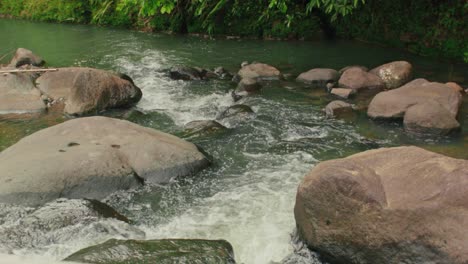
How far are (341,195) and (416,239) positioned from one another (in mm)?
752

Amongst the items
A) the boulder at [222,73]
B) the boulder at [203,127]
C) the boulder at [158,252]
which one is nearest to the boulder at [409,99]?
the boulder at [203,127]

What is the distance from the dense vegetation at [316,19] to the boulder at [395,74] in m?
1.71

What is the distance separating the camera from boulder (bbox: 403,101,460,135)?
8078 millimetres

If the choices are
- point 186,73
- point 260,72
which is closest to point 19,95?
point 186,73

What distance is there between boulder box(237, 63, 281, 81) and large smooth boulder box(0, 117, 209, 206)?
5070 mm

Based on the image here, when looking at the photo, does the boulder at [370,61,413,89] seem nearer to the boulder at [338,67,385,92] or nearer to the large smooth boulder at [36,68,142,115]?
the boulder at [338,67,385,92]

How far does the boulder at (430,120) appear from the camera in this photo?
808 centimetres

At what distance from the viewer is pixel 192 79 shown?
12188 mm

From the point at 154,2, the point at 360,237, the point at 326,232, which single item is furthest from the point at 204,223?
the point at 154,2

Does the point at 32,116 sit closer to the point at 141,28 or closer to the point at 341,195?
the point at 341,195

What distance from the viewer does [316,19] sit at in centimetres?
1736

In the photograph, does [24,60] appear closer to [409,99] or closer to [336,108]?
[336,108]

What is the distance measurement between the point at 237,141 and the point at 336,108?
2.29m

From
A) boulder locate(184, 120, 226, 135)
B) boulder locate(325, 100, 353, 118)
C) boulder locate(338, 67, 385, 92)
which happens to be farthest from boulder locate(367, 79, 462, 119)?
boulder locate(184, 120, 226, 135)
